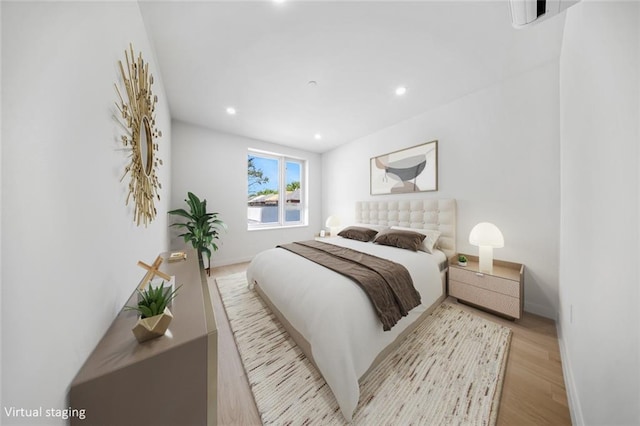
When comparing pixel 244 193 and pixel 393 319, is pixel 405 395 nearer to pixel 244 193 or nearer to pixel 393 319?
pixel 393 319

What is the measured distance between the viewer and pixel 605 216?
84 cm

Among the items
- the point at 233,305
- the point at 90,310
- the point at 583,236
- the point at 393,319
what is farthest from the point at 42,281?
the point at 583,236

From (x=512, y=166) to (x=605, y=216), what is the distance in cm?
168

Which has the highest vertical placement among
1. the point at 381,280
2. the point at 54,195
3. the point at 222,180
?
the point at 222,180

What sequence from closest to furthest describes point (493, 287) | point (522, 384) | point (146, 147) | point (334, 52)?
point (522, 384), point (146, 147), point (334, 52), point (493, 287)

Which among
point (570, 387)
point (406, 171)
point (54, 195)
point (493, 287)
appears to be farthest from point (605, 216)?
point (406, 171)

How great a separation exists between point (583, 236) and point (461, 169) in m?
1.62

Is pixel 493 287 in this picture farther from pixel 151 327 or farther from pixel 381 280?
pixel 151 327

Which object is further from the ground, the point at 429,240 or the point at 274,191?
the point at 274,191

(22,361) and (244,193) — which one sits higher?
(244,193)

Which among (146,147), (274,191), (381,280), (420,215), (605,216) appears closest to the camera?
(605,216)

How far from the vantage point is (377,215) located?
3441 millimetres

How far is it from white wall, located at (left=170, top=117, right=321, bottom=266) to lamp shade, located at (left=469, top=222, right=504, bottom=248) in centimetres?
340

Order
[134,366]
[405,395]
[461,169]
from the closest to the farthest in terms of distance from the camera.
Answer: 1. [134,366]
2. [405,395]
3. [461,169]
